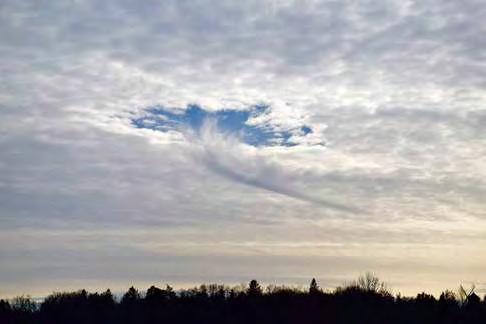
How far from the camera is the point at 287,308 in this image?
171625 millimetres

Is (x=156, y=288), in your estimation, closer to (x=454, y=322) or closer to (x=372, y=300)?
(x=372, y=300)

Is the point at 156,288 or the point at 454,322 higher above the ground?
the point at 156,288

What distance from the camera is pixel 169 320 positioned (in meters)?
177

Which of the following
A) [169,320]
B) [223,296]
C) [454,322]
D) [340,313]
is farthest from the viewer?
[223,296]

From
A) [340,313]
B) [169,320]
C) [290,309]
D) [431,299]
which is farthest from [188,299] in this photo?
[431,299]

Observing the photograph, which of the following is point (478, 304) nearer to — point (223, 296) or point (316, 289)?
point (316, 289)

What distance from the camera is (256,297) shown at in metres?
181

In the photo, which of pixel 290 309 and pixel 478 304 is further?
pixel 290 309

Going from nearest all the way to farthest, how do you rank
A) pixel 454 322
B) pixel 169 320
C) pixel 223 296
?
pixel 454 322 → pixel 169 320 → pixel 223 296

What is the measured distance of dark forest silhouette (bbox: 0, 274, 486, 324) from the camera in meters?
157

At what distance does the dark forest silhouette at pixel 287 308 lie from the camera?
157 m

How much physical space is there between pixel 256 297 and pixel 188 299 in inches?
677

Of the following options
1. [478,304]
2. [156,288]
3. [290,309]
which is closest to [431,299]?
[478,304]

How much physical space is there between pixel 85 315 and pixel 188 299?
1142 inches
